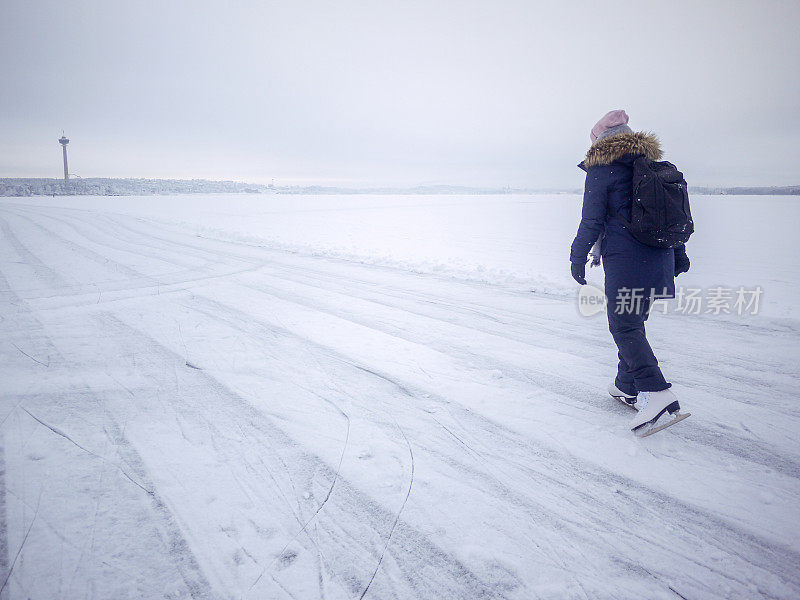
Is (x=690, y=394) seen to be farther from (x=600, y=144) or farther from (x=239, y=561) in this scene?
(x=239, y=561)

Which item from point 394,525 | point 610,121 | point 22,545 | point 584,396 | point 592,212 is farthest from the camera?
point 584,396

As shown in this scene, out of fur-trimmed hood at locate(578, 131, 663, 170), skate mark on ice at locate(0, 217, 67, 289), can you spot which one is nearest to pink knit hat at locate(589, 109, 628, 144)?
fur-trimmed hood at locate(578, 131, 663, 170)

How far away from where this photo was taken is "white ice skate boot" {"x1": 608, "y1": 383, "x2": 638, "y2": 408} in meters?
2.88

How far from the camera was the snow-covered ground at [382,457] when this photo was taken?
1626mm

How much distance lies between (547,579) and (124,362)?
3.57m

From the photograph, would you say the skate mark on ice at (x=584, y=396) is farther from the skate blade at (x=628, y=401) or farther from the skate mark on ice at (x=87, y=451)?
the skate mark on ice at (x=87, y=451)

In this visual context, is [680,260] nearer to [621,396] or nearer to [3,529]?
[621,396]

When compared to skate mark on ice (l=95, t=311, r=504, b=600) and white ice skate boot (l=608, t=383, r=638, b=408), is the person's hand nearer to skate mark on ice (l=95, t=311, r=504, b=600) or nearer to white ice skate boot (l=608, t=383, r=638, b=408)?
white ice skate boot (l=608, t=383, r=638, b=408)

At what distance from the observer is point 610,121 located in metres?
2.67

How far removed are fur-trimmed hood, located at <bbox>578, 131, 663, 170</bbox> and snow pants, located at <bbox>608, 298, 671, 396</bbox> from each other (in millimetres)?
914

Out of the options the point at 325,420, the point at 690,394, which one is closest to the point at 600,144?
the point at 690,394

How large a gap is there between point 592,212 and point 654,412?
52.1 inches

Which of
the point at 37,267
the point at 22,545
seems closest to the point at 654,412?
the point at 22,545

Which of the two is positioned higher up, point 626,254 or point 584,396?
point 626,254
